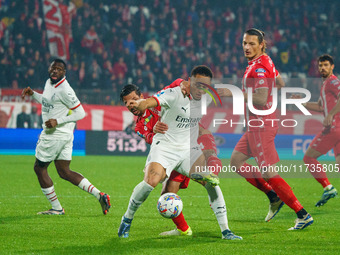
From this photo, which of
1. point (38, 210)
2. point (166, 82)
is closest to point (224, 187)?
point (38, 210)

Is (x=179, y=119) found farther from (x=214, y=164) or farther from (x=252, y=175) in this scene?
(x=252, y=175)

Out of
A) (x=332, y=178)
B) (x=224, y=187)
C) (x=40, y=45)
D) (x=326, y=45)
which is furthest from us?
(x=326, y=45)

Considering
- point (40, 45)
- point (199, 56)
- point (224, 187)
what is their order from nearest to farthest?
point (224, 187)
point (40, 45)
point (199, 56)

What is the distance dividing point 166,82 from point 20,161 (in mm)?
7349

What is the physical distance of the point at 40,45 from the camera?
872 inches

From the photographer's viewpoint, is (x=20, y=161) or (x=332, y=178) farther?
(x=20, y=161)

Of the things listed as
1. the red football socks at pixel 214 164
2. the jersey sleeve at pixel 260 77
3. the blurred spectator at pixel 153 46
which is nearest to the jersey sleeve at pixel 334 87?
the jersey sleeve at pixel 260 77

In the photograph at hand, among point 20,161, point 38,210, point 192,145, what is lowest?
point 20,161

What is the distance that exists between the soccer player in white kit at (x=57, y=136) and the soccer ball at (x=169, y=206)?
223 cm

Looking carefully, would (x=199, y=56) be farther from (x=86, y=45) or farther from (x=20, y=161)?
(x=20, y=161)

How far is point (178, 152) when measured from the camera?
6.22 meters

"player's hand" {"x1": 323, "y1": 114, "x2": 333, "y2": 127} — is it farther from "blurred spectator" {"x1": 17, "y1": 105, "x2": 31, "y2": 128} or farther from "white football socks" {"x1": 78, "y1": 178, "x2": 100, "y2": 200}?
"blurred spectator" {"x1": 17, "y1": 105, "x2": 31, "y2": 128}

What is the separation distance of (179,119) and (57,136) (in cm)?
274

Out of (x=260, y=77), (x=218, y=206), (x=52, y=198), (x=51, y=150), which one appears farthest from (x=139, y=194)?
(x=51, y=150)
